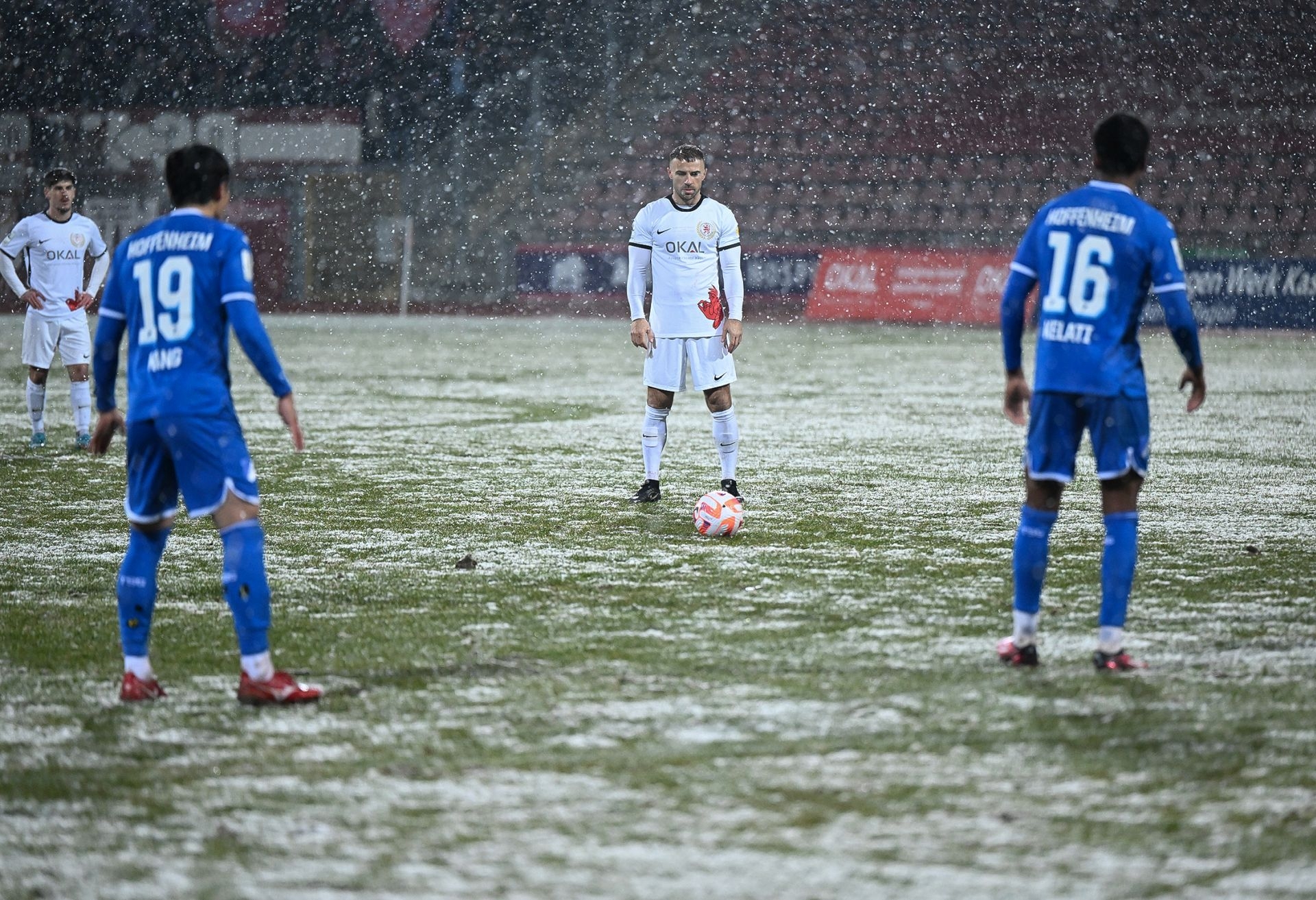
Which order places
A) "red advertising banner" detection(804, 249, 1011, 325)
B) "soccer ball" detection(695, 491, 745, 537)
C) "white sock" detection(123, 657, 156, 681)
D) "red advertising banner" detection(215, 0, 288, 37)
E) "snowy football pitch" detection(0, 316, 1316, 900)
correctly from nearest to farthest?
"snowy football pitch" detection(0, 316, 1316, 900)
"white sock" detection(123, 657, 156, 681)
"soccer ball" detection(695, 491, 745, 537)
"red advertising banner" detection(804, 249, 1011, 325)
"red advertising banner" detection(215, 0, 288, 37)

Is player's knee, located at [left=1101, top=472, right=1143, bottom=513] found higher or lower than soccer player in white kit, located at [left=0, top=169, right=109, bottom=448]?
lower

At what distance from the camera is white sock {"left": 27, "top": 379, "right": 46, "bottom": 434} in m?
10.6

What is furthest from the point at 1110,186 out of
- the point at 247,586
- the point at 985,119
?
the point at 985,119

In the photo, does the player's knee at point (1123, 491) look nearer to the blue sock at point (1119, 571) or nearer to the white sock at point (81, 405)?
the blue sock at point (1119, 571)

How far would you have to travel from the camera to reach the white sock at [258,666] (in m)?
4.11

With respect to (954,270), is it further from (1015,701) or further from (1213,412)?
(1015,701)

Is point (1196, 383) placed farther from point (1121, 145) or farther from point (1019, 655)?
point (1019, 655)

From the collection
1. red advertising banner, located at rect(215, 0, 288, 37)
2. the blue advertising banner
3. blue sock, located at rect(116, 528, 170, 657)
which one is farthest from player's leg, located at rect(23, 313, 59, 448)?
red advertising banner, located at rect(215, 0, 288, 37)

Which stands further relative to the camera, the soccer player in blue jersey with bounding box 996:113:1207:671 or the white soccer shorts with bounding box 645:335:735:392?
the white soccer shorts with bounding box 645:335:735:392

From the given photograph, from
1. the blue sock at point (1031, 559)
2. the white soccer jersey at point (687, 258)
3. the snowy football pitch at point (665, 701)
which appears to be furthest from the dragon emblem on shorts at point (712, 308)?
the blue sock at point (1031, 559)

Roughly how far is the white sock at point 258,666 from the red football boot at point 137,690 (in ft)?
0.94

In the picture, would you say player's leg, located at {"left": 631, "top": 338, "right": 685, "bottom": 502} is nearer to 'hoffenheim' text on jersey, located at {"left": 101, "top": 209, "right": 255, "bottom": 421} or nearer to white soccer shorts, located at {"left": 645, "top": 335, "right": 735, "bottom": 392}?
white soccer shorts, located at {"left": 645, "top": 335, "right": 735, "bottom": 392}

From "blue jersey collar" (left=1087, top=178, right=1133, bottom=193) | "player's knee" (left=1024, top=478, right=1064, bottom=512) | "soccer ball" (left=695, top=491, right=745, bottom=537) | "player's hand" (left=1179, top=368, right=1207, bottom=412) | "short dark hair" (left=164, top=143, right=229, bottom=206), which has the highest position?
"blue jersey collar" (left=1087, top=178, right=1133, bottom=193)

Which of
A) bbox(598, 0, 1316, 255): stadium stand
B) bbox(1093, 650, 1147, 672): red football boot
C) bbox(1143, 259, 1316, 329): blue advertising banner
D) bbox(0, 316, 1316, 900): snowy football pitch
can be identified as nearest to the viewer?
bbox(0, 316, 1316, 900): snowy football pitch
